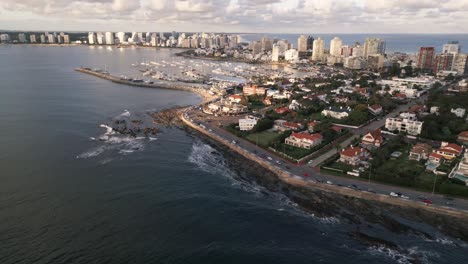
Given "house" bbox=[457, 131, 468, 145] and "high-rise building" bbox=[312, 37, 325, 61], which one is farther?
"high-rise building" bbox=[312, 37, 325, 61]

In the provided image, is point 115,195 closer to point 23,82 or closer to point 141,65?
point 23,82

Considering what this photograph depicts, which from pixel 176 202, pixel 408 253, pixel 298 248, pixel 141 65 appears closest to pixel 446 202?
pixel 408 253

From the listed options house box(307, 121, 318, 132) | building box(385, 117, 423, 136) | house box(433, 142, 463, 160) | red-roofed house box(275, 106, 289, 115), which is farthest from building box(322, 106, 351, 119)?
house box(433, 142, 463, 160)

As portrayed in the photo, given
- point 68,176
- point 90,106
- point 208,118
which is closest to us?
point 68,176

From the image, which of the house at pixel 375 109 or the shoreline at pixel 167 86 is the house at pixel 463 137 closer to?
the house at pixel 375 109

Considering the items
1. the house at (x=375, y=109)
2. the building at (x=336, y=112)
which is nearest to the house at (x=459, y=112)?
the house at (x=375, y=109)

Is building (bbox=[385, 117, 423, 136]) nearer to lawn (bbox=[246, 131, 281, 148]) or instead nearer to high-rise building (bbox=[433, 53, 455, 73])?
lawn (bbox=[246, 131, 281, 148])
